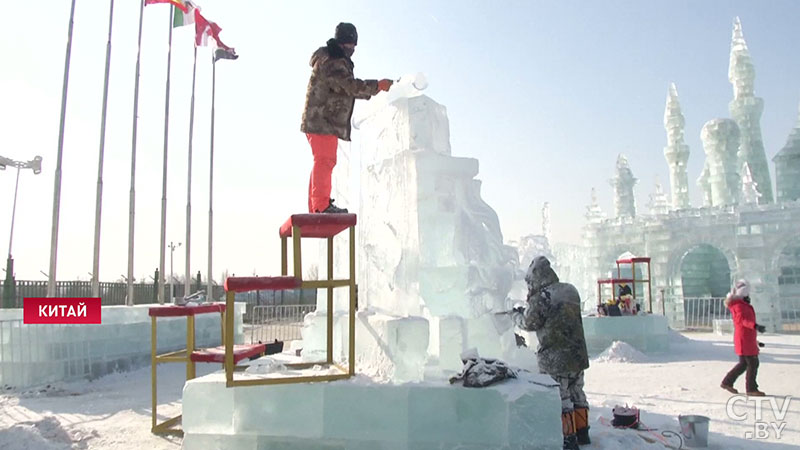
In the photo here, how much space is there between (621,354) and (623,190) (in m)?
19.9

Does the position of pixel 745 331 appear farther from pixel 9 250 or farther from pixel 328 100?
pixel 9 250

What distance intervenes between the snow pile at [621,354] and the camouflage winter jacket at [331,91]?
381 inches

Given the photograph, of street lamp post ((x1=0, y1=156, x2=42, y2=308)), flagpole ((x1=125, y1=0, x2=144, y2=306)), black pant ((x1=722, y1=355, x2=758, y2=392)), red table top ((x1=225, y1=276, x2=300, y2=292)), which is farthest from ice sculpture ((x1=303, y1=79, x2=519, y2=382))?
street lamp post ((x1=0, y1=156, x2=42, y2=308))

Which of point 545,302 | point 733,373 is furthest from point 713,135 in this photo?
point 545,302

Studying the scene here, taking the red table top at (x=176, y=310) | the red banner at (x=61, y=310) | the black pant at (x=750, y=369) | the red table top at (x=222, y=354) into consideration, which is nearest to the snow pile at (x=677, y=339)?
the black pant at (x=750, y=369)

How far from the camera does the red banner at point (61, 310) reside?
9.18 meters

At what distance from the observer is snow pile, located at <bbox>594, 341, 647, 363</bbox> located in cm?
1189

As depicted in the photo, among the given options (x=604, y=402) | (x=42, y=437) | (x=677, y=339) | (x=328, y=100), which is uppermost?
(x=328, y=100)

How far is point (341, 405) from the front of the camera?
423 centimetres

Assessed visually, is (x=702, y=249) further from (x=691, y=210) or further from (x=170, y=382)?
(x=170, y=382)

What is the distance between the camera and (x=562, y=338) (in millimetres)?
4848

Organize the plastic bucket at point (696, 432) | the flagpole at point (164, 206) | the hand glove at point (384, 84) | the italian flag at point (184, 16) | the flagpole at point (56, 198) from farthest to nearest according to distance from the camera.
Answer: the italian flag at point (184, 16) → the flagpole at point (164, 206) → the flagpole at point (56, 198) → the plastic bucket at point (696, 432) → the hand glove at point (384, 84)

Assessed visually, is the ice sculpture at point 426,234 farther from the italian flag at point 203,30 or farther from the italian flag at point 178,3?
the italian flag at point 203,30

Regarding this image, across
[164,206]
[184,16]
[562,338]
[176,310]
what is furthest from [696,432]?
[184,16]
